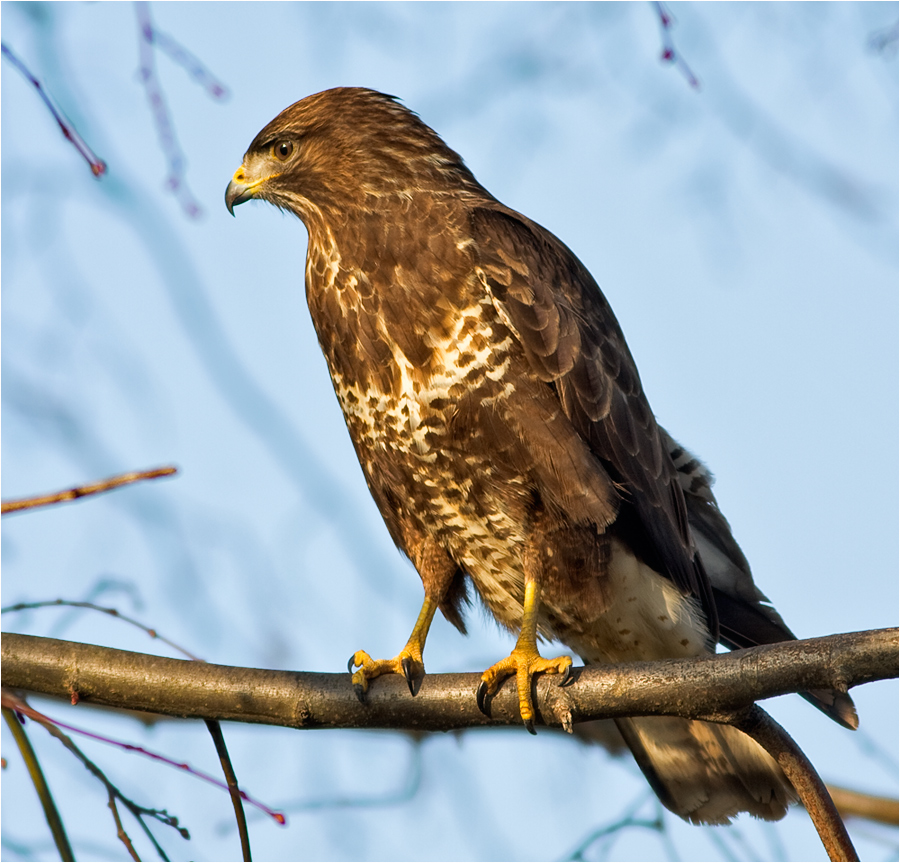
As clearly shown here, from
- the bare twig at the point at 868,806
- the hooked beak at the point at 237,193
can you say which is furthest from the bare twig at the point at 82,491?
the bare twig at the point at 868,806

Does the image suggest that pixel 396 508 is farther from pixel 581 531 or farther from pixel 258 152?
pixel 258 152

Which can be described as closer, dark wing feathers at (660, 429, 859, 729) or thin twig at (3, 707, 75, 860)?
thin twig at (3, 707, 75, 860)

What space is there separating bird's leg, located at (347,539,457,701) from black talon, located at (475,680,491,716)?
0.59 ft

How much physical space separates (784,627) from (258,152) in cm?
263

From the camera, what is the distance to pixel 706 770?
3.99 m

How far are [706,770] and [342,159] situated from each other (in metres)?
2.59

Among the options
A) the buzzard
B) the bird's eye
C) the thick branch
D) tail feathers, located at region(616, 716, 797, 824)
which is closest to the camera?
the thick branch

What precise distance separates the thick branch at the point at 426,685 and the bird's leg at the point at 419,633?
70mm

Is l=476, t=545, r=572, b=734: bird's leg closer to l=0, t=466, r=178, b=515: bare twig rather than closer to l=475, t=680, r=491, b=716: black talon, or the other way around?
l=475, t=680, r=491, b=716: black talon

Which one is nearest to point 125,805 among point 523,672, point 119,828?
point 119,828

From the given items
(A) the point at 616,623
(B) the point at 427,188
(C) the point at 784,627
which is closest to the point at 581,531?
(A) the point at 616,623

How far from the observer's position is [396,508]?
3908 mm

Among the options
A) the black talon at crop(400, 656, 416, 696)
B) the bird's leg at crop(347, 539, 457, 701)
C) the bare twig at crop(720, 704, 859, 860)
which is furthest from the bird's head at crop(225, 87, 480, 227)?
the bare twig at crop(720, 704, 859, 860)

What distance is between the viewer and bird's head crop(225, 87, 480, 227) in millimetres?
3914
